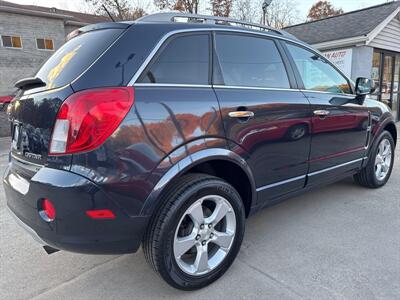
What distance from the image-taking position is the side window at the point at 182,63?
1966 mm

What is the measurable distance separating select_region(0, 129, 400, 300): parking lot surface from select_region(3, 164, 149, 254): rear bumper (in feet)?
1.85

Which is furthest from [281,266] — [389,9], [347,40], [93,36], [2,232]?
[389,9]

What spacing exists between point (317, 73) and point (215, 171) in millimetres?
1676

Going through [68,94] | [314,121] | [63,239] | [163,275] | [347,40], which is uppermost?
[347,40]

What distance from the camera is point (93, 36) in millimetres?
2072

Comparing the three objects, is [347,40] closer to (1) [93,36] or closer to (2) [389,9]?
(2) [389,9]

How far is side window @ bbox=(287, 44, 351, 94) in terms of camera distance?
118 inches

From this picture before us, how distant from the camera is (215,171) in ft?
8.02

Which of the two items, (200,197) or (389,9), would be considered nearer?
(200,197)

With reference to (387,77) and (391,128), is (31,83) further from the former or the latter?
(387,77)

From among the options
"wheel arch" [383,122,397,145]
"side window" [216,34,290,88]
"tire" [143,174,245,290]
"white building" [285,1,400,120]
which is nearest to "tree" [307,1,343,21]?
"white building" [285,1,400,120]

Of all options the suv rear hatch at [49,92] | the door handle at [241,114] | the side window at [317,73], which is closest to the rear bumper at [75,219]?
the suv rear hatch at [49,92]

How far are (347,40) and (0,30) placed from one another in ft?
55.8

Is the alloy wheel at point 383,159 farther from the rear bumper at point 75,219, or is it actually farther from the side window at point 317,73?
the rear bumper at point 75,219
